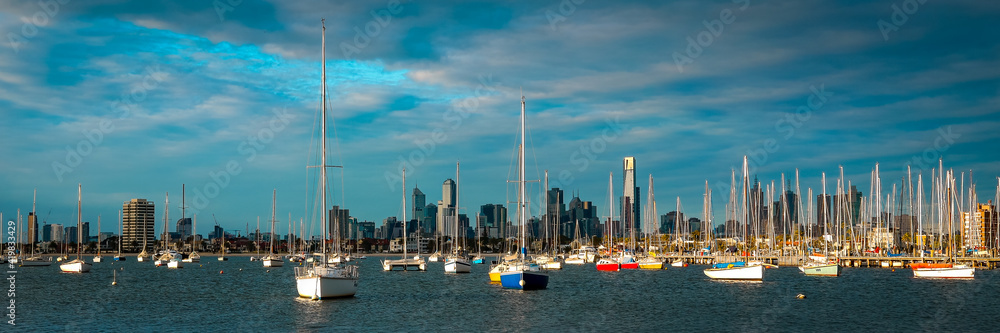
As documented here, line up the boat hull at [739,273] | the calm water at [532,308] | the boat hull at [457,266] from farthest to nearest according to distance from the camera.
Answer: the boat hull at [457,266]
the boat hull at [739,273]
the calm water at [532,308]

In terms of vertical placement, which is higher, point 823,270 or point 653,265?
point 823,270

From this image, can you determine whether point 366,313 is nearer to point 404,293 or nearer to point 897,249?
point 404,293

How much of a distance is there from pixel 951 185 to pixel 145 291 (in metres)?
116

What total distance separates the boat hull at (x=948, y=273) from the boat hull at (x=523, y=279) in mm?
55857

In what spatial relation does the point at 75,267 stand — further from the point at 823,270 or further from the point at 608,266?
the point at 823,270

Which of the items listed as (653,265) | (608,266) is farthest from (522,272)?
(653,265)

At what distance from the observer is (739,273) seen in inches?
3809

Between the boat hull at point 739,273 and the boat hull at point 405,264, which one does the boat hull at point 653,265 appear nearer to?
the boat hull at point 405,264

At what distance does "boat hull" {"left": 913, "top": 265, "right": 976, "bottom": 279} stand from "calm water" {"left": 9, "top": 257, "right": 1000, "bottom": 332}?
9737 mm

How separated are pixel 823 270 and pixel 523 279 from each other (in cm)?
5655

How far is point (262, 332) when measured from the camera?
47156mm

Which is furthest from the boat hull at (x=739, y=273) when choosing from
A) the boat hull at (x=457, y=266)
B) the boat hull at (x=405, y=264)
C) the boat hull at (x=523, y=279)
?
the boat hull at (x=405, y=264)

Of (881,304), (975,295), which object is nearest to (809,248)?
(975,295)

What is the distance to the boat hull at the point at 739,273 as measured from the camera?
9541cm
